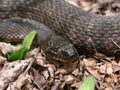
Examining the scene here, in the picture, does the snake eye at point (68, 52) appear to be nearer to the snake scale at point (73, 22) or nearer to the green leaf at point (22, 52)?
the snake scale at point (73, 22)

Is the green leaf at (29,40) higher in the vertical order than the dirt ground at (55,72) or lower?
higher

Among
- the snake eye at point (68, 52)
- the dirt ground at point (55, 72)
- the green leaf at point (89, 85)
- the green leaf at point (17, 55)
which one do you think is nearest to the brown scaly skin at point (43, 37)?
the snake eye at point (68, 52)

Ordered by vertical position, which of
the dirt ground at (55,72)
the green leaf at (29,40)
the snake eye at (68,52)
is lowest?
the dirt ground at (55,72)

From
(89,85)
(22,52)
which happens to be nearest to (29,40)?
(22,52)

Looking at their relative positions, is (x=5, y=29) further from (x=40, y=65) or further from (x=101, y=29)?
(x=101, y=29)

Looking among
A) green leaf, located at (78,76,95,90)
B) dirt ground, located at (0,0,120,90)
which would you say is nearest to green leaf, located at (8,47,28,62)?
dirt ground, located at (0,0,120,90)

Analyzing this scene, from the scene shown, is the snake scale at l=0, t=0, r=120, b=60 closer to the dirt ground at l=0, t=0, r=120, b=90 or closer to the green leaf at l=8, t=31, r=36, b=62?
the dirt ground at l=0, t=0, r=120, b=90
